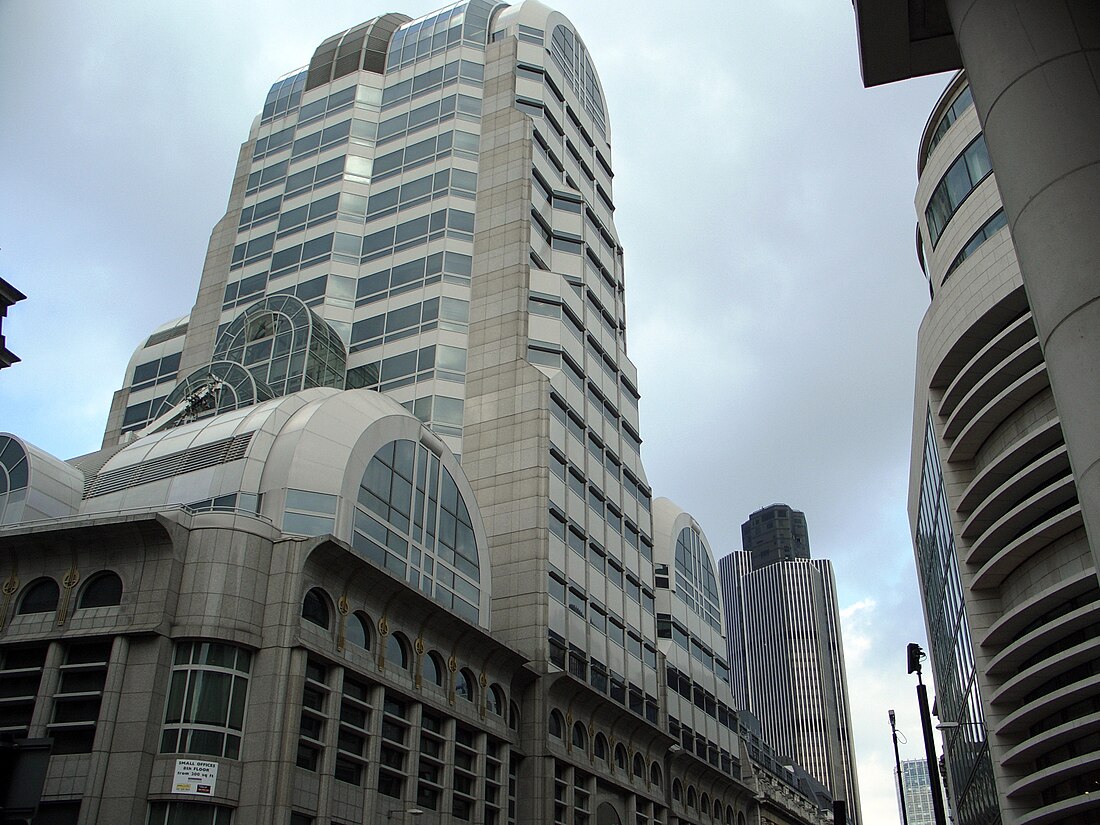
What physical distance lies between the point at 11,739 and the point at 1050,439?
148ft

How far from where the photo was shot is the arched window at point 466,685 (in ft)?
149

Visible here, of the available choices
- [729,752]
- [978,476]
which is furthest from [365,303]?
[729,752]

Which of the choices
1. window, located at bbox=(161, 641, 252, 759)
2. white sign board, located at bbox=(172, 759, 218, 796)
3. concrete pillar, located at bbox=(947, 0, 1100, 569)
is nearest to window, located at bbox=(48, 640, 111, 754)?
window, located at bbox=(161, 641, 252, 759)

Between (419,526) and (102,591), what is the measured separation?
47.3 ft

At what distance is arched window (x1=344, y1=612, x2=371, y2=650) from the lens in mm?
38688

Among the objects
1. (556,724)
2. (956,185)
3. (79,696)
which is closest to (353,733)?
(79,696)

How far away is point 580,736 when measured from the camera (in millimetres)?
55000

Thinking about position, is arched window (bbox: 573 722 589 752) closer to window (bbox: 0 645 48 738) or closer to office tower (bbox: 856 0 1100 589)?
window (bbox: 0 645 48 738)

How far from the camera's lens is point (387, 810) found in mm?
38875

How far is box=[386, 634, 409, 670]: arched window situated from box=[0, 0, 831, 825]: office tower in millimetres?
126

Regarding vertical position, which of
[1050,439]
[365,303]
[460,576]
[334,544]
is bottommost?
[334,544]

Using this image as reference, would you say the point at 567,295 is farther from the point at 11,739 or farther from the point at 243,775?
the point at 11,739

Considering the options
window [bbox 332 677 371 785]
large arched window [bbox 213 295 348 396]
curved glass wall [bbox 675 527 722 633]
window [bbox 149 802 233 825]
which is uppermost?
large arched window [bbox 213 295 348 396]

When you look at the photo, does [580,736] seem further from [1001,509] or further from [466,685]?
[1001,509]
